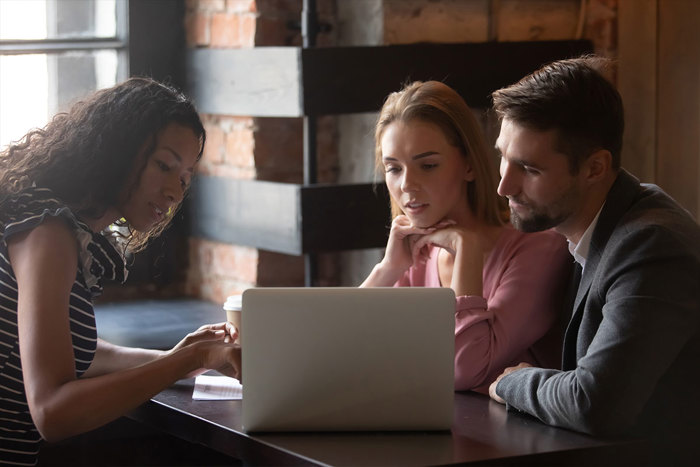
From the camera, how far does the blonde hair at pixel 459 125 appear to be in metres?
2.21

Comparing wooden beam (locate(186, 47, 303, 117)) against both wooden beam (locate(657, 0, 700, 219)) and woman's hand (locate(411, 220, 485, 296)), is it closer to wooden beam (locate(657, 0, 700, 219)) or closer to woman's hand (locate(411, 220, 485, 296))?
woman's hand (locate(411, 220, 485, 296))

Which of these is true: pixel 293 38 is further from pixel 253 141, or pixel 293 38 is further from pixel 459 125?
pixel 459 125

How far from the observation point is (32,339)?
1.67 m

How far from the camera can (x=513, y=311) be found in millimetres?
2041

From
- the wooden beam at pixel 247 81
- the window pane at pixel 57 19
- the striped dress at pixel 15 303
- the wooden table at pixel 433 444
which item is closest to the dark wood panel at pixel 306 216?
the wooden beam at pixel 247 81

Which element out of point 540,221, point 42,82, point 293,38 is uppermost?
point 293,38

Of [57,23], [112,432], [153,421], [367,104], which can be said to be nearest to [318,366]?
[153,421]

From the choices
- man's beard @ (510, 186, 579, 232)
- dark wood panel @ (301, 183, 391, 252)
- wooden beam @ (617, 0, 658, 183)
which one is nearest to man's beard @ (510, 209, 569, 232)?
man's beard @ (510, 186, 579, 232)

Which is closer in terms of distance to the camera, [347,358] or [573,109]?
[347,358]

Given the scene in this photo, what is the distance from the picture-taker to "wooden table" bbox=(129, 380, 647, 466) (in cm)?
156

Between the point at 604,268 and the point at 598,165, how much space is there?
7.9 inches

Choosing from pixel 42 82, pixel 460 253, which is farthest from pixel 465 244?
pixel 42 82

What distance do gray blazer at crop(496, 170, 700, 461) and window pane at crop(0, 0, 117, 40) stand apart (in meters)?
1.81

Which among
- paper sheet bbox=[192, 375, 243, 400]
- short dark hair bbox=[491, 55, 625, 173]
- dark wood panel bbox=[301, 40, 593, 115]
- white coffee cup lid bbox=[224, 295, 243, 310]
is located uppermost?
dark wood panel bbox=[301, 40, 593, 115]
